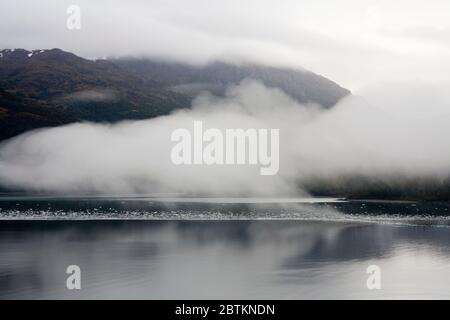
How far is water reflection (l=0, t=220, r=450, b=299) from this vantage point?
4041cm

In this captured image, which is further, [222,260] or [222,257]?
[222,257]

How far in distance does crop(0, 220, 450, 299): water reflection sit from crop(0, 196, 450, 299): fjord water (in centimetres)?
9

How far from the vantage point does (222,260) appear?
179 feet

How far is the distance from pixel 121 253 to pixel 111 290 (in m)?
17.4

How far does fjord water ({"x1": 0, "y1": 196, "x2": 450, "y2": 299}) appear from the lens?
1593 inches

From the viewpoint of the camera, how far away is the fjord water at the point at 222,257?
4047cm

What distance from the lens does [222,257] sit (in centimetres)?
5662

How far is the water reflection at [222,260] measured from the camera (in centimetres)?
4041

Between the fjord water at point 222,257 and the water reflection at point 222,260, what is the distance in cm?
9

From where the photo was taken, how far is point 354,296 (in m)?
39.6

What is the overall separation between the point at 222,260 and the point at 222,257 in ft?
6.36

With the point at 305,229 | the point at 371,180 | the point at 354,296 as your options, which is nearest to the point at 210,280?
the point at 354,296
